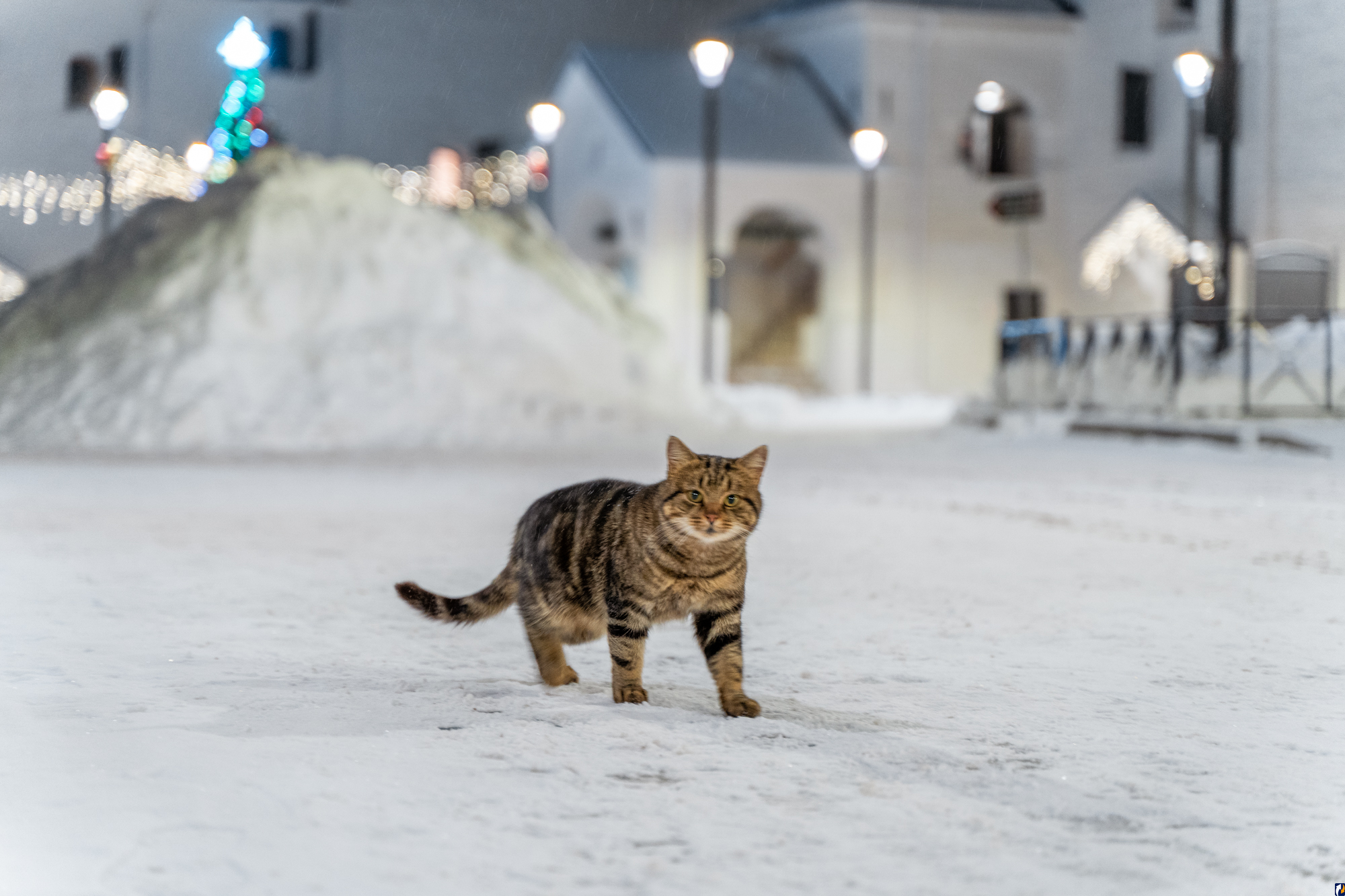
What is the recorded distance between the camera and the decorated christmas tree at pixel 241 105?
102 feet

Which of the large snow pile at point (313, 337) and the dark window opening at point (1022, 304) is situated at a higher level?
the dark window opening at point (1022, 304)

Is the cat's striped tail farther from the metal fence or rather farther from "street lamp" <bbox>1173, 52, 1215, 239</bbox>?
"street lamp" <bbox>1173, 52, 1215, 239</bbox>

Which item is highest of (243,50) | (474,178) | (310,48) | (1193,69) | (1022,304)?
(310,48)

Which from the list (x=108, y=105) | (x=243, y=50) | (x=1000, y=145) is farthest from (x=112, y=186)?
(x=1000, y=145)

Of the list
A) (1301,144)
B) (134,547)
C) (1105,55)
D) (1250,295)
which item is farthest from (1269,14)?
(134,547)

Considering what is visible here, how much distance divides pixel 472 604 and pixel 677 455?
3.61 feet

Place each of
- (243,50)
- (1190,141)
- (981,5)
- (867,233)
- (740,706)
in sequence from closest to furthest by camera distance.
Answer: (740,706) < (1190,141) < (867,233) < (243,50) < (981,5)

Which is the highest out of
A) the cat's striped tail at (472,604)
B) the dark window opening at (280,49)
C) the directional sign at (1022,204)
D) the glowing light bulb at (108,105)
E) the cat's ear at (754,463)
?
the dark window opening at (280,49)

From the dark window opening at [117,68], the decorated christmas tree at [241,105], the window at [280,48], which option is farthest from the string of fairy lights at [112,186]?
the window at [280,48]

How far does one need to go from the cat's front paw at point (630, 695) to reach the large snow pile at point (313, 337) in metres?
12.5

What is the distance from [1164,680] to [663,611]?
2044 millimetres

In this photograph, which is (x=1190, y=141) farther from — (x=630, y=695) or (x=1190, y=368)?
(x=630, y=695)

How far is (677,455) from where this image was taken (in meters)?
4.48

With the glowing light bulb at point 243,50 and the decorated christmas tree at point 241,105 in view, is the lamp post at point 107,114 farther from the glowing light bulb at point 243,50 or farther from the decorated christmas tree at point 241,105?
the glowing light bulb at point 243,50
